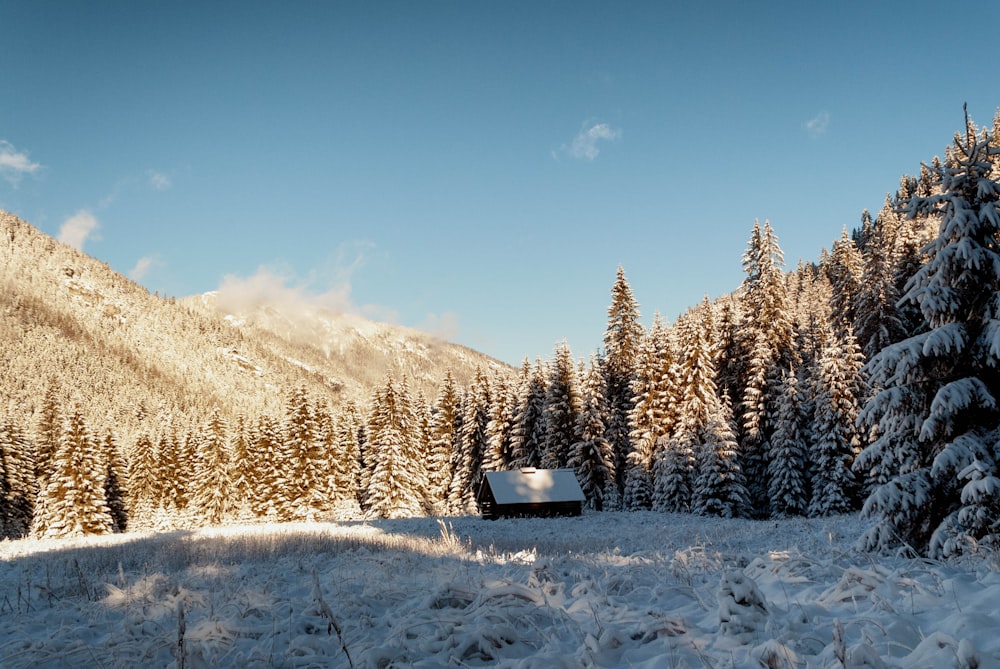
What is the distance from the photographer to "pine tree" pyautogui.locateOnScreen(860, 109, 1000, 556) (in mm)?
10727

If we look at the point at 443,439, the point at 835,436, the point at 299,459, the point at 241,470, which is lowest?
the point at 241,470

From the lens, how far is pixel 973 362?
37.0ft

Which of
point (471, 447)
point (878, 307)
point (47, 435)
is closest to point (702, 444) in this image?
point (878, 307)

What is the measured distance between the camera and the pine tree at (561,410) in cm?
5072

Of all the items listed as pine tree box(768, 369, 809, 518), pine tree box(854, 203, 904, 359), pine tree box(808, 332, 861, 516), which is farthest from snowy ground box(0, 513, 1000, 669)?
pine tree box(854, 203, 904, 359)

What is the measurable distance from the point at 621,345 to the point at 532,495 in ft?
63.3

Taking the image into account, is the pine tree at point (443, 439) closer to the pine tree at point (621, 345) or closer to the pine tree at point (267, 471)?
the pine tree at point (267, 471)

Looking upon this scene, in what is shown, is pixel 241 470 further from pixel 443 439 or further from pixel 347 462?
pixel 443 439

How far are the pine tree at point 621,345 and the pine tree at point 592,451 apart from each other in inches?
164

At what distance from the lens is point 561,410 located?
167 feet

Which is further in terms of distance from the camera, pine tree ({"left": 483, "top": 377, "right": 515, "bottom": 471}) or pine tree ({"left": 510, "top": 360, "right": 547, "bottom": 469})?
pine tree ({"left": 483, "top": 377, "right": 515, "bottom": 471})

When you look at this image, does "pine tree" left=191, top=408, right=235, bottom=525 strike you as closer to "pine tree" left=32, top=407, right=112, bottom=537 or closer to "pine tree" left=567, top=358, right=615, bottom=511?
"pine tree" left=32, top=407, right=112, bottom=537

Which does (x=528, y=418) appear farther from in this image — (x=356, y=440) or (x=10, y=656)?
(x=10, y=656)

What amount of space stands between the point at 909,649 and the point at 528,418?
168 feet
